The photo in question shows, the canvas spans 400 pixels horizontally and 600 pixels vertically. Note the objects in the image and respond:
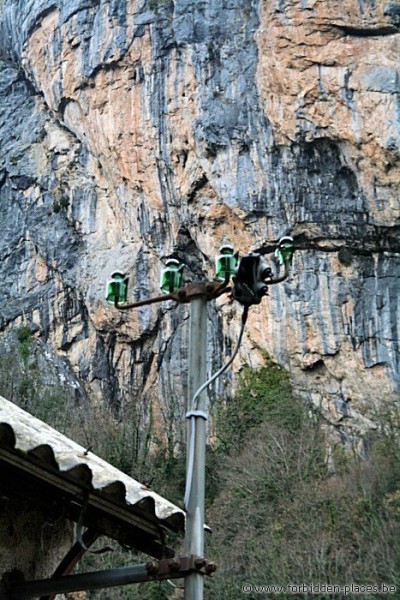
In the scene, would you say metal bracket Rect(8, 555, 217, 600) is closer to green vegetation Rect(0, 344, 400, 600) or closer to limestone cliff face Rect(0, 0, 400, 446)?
green vegetation Rect(0, 344, 400, 600)

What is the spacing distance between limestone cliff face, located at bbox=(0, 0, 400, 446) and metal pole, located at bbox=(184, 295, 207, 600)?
1849 cm

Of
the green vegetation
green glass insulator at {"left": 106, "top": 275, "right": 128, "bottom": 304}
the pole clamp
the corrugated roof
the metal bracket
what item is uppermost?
the green vegetation

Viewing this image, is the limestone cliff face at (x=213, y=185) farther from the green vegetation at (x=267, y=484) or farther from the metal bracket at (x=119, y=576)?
the metal bracket at (x=119, y=576)

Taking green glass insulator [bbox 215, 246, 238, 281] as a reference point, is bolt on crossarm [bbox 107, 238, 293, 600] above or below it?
below

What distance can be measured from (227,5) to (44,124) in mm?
8353

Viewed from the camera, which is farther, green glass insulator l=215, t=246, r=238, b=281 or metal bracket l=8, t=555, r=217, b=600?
green glass insulator l=215, t=246, r=238, b=281

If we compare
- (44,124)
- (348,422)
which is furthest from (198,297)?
(44,124)

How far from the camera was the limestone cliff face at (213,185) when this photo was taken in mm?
23484

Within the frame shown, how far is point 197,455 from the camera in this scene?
14.0 feet

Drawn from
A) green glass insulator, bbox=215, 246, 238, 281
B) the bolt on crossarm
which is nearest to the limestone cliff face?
the bolt on crossarm

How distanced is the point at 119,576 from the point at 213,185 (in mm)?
21267

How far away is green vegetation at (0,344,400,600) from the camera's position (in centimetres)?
1495

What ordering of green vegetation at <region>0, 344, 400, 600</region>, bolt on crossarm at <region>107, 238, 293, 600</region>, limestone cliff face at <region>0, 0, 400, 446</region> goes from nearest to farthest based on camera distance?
bolt on crossarm at <region>107, 238, 293, 600</region>
green vegetation at <region>0, 344, 400, 600</region>
limestone cliff face at <region>0, 0, 400, 446</region>

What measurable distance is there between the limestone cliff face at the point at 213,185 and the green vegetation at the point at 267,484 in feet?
5.52
